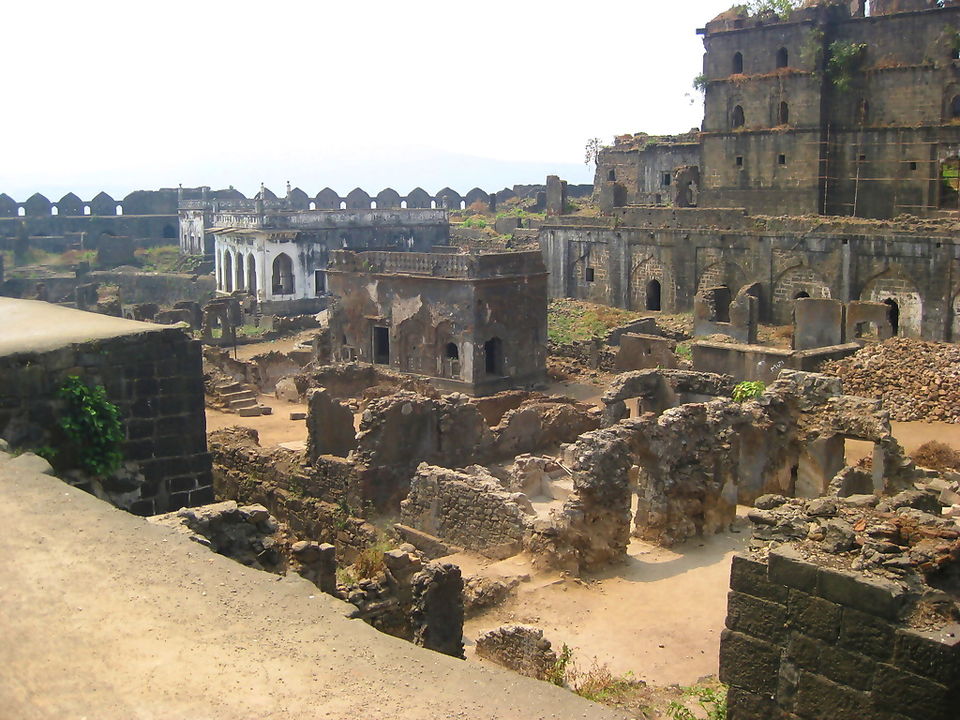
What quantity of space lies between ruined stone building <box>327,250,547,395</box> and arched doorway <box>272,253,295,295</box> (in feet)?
35.5

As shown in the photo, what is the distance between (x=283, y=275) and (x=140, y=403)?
28.4 meters

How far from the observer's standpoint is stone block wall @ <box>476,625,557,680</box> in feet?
29.7

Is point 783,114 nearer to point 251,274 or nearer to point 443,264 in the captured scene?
point 443,264

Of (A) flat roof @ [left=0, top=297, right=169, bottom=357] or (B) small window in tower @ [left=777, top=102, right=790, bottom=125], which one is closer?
(A) flat roof @ [left=0, top=297, right=169, bottom=357]

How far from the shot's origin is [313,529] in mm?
14898

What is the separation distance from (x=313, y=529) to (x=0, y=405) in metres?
5.97

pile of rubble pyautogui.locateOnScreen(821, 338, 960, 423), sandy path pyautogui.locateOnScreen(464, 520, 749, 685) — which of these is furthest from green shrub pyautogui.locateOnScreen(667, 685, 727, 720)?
pile of rubble pyautogui.locateOnScreen(821, 338, 960, 423)

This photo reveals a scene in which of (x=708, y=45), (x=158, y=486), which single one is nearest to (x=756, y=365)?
(x=158, y=486)

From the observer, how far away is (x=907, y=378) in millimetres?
21188

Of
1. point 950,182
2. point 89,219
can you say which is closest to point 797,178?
point 950,182

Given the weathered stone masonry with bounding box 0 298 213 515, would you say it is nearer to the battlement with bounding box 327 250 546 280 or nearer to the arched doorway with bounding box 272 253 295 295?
the battlement with bounding box 327 250 546 280

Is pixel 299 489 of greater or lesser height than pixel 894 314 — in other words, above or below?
below

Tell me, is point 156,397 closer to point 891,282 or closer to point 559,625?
point 559,625

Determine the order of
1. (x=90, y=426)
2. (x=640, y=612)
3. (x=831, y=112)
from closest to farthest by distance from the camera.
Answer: (x=90, y=426), (x=640, y=612), (x=831, y=112)
